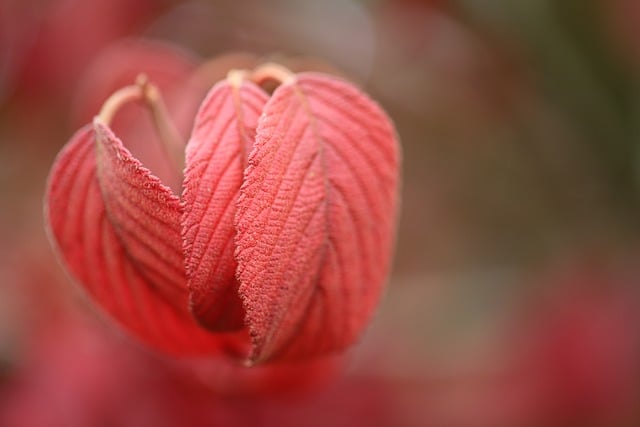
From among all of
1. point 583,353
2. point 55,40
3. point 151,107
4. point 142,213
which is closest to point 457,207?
point 583,353

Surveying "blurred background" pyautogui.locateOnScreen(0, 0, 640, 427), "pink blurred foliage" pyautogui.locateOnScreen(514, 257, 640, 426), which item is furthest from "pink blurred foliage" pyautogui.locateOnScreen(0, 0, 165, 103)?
"pink blurred foliage" pyautogui.locateOnScreen(514, 257, 640, 426)

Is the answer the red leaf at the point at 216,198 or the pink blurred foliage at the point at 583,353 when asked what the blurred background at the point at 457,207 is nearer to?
the pink blurred foliage at the point at 583,353

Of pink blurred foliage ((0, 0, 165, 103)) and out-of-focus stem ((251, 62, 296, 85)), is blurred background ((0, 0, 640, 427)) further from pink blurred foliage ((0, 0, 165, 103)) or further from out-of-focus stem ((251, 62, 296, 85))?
out-of-focus stem ((251, 62, 296, 85))

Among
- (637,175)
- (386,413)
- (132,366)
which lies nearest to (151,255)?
(132,366)

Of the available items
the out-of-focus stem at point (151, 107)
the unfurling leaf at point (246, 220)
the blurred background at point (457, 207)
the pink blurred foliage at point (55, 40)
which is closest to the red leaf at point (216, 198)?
Answer: the unfurling leaf at point (246, 220)

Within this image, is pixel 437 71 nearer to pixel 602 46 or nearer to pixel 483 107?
pixel 483 107

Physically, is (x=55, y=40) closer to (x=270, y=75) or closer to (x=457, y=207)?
(x=270, y=75)
